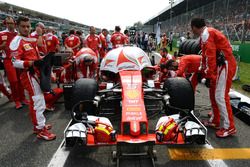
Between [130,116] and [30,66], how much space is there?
5.72 feet

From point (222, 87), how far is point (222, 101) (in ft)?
0.74

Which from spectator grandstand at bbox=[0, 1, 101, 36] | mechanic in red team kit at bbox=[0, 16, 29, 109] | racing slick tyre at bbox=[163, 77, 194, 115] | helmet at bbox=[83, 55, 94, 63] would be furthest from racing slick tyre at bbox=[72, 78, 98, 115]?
spectator grandstand at bbox=[0, 1, 101, 36]

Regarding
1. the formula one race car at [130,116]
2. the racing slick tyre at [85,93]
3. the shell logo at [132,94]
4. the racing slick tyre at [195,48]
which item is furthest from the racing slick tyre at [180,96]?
the racing slick tyre at [195,48]

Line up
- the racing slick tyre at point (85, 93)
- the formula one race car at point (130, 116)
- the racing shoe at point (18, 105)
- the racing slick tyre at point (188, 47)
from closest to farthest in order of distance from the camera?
the formula one race car at point (130, 116)
the racing slick tyre at point (85, 93)
the racing shoe at point (18, 105)
the racing slick tyre at point (188, 47)

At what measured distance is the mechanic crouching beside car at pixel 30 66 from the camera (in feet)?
11.9

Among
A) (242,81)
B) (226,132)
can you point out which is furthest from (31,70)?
(242,81)

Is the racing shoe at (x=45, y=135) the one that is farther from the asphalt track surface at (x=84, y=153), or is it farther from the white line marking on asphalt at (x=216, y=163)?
the white line marking on asphalt at (x=216, y=163)

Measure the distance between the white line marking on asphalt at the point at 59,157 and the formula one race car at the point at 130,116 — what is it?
38 centimetres

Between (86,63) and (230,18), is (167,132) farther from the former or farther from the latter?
(230,18)

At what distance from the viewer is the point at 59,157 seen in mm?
3219

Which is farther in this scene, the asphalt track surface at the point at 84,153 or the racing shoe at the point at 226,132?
the racing shoe at the point at 226,132

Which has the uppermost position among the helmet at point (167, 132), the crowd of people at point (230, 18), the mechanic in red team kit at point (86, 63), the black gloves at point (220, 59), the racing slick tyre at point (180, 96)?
the crowd of people at point (230, 18)

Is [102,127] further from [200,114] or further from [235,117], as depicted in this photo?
[235,117]

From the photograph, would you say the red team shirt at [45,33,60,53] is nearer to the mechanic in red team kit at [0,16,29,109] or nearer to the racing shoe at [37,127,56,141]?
the mechanic in red team kit at [0,16,29,109]
